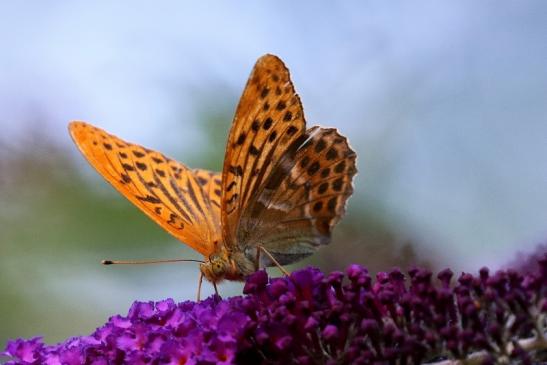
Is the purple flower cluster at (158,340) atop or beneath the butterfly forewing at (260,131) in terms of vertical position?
beneath

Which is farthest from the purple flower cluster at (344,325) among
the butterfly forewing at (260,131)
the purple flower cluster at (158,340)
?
the butterfly forewing at (260,131)

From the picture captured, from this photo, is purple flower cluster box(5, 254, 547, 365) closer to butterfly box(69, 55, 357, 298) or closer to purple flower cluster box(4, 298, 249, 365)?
purple flower cluster box(4, 298, 249, 365)

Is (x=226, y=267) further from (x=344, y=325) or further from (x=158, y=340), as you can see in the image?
(x=344, y=325)

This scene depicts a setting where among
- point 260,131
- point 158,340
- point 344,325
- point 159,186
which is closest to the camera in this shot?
point 344,325

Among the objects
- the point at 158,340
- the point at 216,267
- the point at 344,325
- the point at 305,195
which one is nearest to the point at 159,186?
the point at 216,267

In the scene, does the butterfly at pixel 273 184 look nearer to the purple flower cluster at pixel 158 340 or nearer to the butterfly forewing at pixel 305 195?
the butterfly forewing at pixel 305 195

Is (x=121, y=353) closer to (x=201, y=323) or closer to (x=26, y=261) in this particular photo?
(x=201, y=323)
